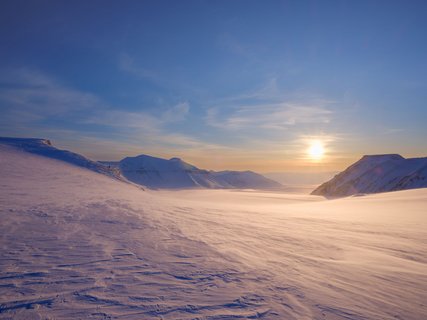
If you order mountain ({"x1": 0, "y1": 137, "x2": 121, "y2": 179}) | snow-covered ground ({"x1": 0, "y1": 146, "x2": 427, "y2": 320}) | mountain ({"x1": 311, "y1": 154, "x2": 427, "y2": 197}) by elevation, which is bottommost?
snow-covered ground ({"x1": 0, "y1": 146, "x2": 427, "y2": 320})

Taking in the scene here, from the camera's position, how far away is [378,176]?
184 feet

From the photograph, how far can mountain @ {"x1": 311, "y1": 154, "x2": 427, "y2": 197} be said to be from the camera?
4697cm

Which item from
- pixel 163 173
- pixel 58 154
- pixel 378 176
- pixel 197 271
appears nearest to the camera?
pixel 197 271

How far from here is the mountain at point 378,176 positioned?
4697 centimetres

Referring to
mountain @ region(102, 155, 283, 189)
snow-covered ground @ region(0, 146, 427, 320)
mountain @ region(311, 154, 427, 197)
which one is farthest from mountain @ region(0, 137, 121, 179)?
mountain @ region(102, 155, 283, 189)

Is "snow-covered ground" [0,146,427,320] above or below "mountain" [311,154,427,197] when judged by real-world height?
below

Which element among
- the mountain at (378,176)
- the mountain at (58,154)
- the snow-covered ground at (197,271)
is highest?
the mountain at (378,176)

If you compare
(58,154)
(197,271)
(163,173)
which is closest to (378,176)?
(58,154)

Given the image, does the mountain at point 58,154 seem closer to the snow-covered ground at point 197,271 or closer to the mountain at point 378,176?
the snow-covered ground at point 197,271

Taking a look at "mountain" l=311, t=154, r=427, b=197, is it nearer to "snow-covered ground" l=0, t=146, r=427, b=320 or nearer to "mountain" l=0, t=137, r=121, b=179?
"snow-covered ground" l=0, t=146, r=427, b=320

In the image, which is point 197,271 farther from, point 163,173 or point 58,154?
point 163,173

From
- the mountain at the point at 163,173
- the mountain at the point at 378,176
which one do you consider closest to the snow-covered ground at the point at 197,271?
the mountain at the point at 378,176

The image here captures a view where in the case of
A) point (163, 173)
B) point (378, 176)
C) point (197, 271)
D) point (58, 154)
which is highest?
point (378, 176)

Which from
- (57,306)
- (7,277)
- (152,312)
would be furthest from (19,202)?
(152,312)
